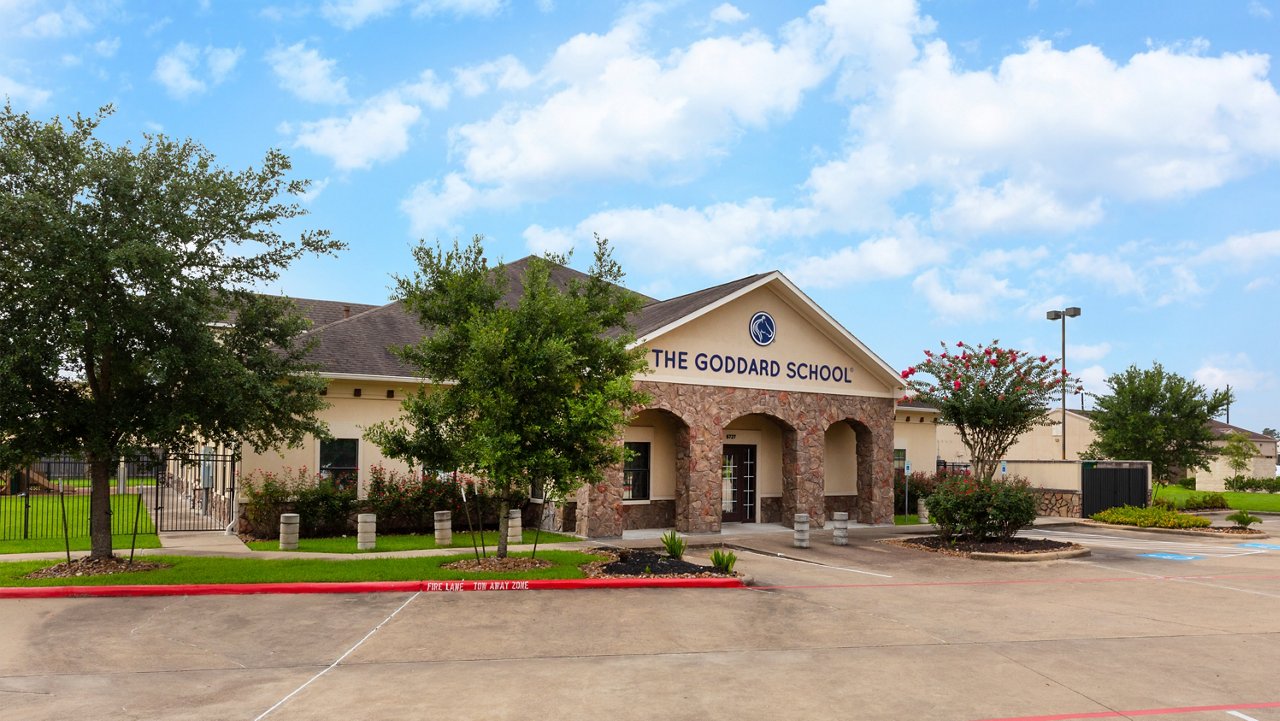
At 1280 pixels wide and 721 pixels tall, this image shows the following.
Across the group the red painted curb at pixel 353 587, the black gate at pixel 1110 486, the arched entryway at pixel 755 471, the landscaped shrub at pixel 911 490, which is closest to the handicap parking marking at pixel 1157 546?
the landscaped shrub at pixel 911 490

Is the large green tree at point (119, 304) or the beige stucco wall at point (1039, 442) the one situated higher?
the large green tree at point (119, 304)

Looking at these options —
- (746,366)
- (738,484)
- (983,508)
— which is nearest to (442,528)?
(746,366)

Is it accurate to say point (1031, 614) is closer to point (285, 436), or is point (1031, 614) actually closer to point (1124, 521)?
point (285, 436)

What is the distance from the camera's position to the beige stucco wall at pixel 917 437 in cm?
3244

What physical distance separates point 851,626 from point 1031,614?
3257mm

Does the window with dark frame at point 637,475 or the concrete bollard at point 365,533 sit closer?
the concrete bollard at point 365,533

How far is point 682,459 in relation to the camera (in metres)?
23.2

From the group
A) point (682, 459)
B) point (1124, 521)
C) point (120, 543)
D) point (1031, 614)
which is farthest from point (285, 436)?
point (1124, 521)

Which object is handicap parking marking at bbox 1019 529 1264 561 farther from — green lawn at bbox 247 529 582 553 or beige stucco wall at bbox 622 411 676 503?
green lawn at bbox 247 529 582 553

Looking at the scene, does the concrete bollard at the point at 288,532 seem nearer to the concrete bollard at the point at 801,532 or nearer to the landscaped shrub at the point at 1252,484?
the concrete bollard at the point at 801,532

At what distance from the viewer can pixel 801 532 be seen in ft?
66.5

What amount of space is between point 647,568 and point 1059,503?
23.0m

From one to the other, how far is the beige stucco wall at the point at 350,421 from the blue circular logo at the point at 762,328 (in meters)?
9.59

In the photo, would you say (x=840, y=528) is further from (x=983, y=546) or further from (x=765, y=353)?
(x=765, y=353)
